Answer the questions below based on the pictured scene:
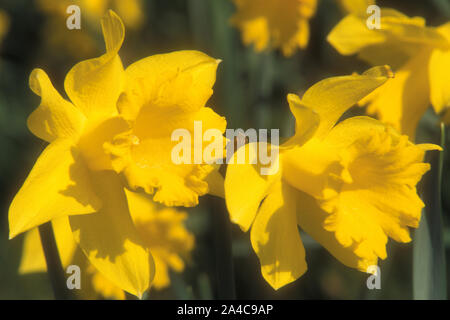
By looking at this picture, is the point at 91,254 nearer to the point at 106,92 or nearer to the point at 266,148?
the point at 106,92

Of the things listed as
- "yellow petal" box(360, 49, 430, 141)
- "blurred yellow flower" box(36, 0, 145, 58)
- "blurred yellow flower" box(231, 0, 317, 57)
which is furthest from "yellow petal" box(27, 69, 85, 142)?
"blurred yellow flower" box(36, 0, 145, 58)

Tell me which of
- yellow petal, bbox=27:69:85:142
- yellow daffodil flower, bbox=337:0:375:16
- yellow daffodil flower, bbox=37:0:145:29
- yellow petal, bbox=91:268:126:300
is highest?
yellow daffodil flower, bbox=37:0:145:29

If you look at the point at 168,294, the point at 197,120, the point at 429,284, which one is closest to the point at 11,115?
the point at 168,294

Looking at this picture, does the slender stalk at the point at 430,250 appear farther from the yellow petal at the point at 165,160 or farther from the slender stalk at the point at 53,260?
the slender stalk at the point at 53,260

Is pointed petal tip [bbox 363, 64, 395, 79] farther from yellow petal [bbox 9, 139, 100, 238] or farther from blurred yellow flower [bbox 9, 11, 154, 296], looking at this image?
yellow petal [bbox 9, 139, 100, 238]

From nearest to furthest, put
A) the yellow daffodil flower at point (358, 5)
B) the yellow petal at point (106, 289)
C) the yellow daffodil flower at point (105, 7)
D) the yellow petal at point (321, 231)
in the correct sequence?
the yellow petal at point (321, 231)
the yellow petal at point (106, 289)
the yellow daffodil flower at point (358, 5)
the yellow daffodil flower at point (105, 7)

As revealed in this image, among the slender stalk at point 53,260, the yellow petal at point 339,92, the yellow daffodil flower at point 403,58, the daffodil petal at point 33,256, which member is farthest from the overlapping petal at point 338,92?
the daffodil petal at point 33,256

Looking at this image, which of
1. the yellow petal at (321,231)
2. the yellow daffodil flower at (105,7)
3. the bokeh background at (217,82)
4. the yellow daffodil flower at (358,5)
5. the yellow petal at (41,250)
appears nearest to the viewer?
the yellow petal at (321,231)
